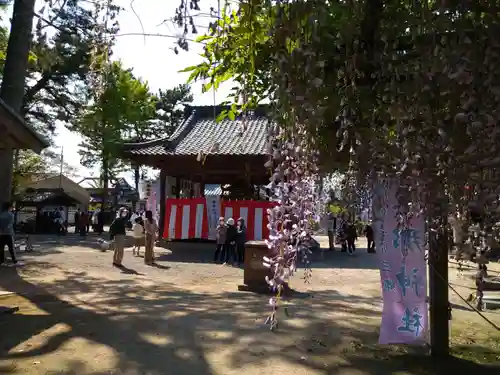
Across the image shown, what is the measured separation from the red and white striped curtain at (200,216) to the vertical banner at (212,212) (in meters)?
0.12

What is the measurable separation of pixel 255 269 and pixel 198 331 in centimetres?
339

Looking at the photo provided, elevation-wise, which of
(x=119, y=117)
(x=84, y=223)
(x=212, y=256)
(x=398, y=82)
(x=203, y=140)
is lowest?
(x=212, y=256)

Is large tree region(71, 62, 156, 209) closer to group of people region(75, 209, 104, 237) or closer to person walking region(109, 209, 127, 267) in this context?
group of people region(75, 209, 104, 237)

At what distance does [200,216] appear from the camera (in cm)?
1645

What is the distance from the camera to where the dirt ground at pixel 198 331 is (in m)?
4.50

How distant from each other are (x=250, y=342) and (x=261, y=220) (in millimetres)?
10524

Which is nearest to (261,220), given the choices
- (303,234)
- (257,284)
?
(257,284)

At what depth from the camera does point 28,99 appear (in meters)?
24.2

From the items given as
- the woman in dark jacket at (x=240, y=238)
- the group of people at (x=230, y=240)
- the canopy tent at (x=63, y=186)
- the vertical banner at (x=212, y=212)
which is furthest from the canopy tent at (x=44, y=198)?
the woman in dark jacket at (x=240, y=238)

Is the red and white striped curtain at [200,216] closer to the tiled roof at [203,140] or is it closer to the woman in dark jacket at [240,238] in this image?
the woman in dark jacket at [240,238]

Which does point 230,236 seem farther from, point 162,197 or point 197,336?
point 197,336

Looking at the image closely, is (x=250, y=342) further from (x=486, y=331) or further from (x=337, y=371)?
(x=486, y=331)

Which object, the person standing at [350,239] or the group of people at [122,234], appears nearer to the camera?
the group of people at [122,234]

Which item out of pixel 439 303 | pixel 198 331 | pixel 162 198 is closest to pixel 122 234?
pixel 162 198
